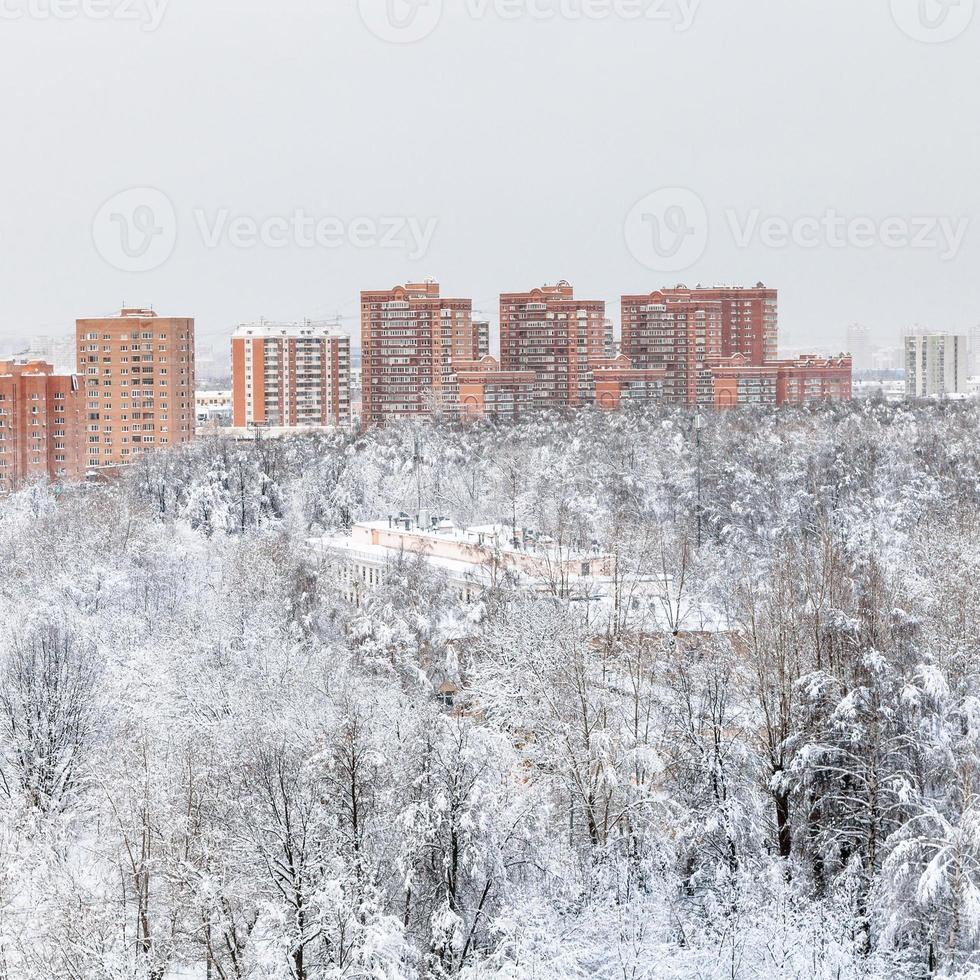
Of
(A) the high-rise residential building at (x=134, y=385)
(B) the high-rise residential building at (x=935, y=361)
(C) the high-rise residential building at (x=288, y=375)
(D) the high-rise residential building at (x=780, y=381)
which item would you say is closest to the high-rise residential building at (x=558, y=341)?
(D) the high-rise residential building at (x=780, y=381)

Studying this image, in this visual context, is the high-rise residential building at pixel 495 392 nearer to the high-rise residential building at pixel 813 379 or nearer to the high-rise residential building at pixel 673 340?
the high-rise residential building at pixel 673 340

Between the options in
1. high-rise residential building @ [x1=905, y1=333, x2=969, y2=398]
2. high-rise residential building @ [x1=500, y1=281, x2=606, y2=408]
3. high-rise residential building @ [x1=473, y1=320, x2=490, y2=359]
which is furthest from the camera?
high-rise residential building @ [x1=905, y1=333, x2=969, y2=398]

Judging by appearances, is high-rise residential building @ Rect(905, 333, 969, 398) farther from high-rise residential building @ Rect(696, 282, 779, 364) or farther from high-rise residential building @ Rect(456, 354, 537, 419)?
high-rise residential building @ Rect(456, 354, 537, 419)

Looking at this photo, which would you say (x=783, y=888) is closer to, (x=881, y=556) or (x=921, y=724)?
(x=921, y=724)

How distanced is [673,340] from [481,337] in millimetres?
9845

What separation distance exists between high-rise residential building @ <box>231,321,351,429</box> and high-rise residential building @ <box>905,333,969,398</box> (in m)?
41.6

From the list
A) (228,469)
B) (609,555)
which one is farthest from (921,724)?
(228,469)

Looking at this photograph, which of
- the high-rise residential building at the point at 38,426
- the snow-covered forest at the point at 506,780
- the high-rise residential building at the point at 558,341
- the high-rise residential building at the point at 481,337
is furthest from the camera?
the high-rise residential building at the point at 481,337

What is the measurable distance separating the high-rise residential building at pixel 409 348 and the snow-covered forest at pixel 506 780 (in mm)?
36883

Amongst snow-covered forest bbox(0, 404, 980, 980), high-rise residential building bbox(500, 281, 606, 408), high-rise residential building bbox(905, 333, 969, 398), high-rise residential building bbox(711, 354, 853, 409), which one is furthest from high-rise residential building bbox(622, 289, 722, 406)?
snow-covered forest bbox(0, 404, 980, 980)

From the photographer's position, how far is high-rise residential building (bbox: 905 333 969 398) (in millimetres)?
84125

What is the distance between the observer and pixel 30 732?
49.1 ft

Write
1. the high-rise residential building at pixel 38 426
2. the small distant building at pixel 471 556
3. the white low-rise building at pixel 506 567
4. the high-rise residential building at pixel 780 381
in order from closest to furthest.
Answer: the white low-rise building at pixel 506 567, the small distant building at pixel 471 556, the high-rise residential building at pixel 38 426, the high-rise residential building at pixel 780 381

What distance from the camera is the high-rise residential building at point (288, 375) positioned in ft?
191
